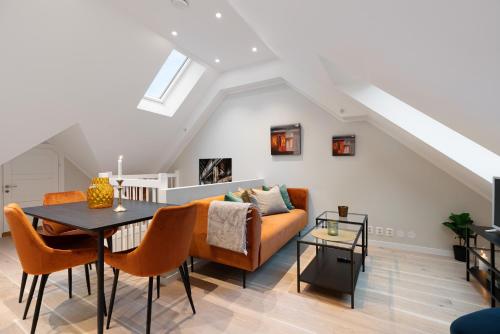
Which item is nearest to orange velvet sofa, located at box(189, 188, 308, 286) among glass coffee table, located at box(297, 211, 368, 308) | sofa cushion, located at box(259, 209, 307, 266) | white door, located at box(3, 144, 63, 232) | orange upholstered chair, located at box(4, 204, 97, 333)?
sofa cushion, located at box(259, 209, 307, 266)

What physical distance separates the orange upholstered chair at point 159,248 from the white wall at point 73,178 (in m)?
4.04

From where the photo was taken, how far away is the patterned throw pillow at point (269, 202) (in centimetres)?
336

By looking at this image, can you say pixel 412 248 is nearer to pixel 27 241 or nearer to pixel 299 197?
pixel 299 197

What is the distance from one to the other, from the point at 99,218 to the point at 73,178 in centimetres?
409

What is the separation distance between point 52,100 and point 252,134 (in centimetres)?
299

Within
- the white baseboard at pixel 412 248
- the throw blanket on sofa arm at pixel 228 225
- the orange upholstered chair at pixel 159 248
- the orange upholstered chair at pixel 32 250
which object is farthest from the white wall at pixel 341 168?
the orange upholstered chair at pixel 32 250

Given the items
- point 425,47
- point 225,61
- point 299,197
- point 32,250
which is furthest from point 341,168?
point 32,250

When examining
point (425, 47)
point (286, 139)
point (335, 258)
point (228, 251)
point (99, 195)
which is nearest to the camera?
point (425, 47)

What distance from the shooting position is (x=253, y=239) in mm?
2244

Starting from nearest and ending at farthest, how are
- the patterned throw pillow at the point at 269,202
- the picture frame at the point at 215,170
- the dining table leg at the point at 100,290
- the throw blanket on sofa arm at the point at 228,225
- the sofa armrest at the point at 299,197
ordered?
A: the dining table leg at the point at 100,290, the throw blanket on sofa arm at the point at 228,225, the patterned throw pillow at the point at 269,202, the sofa armrest at the point at 299,197, the picture frame at the point at 215,170

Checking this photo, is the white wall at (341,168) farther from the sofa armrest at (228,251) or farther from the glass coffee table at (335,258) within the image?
the sofa armrest at (228,251)

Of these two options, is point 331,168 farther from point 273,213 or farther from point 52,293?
point 52,293

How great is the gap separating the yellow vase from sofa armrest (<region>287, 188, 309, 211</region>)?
8.88ft

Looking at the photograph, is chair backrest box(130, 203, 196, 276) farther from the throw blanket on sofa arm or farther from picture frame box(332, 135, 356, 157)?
picture frame box(332, 135, 356, 157)
